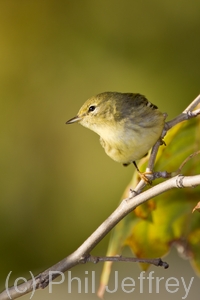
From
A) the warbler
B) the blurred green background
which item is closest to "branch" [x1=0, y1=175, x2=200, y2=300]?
the warbler

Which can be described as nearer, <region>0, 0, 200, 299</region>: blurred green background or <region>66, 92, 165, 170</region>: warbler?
<region>66, 92, 165, 170</region>: warbler

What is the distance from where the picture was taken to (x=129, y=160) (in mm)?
1152

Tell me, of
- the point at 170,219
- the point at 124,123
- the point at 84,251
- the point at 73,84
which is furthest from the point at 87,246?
the point at 73,84

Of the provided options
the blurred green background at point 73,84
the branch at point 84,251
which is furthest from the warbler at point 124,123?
the blurred green background at point 73,84

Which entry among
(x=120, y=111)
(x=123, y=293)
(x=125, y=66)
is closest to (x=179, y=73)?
(x=125, y=66)

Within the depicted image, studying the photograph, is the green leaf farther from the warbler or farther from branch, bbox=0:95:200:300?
branch, bbox=0:95:200:300

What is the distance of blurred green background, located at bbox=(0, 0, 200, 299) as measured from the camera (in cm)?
240

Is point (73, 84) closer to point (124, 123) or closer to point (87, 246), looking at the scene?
point (124, 123)

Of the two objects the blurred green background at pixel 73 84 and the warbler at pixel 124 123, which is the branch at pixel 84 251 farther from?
the blurred green background at pixel 73 84

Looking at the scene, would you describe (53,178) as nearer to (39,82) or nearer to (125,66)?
(39,82)

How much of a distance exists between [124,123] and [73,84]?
1.37 metres

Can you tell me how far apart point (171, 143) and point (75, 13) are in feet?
5.40

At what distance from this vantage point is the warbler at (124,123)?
1114mm

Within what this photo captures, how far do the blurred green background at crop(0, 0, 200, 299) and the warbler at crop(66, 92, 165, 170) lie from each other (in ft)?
3.68
